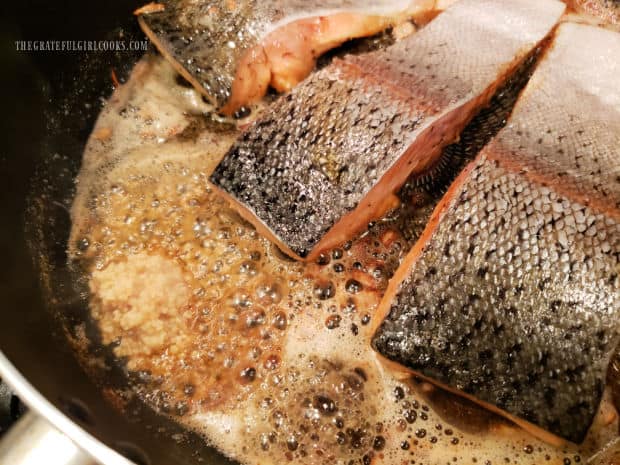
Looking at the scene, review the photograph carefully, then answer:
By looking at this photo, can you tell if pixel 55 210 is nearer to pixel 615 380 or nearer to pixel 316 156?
pixel 316 156

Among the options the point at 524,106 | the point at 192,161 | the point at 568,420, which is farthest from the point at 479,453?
the point at 192,161

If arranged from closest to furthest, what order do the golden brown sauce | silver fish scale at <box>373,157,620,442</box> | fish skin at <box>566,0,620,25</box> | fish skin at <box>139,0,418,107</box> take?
silver fish scale at <box>373,157,620,442</box> < the golden brown sauce < fish skin at <box>139,0,418,107</box> < fish skin at <box>566,0,620,25</box>

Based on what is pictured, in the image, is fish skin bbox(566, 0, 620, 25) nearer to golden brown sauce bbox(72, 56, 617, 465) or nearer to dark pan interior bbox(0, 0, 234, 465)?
golden brown sauce bbox(72, 56, 617, 465)

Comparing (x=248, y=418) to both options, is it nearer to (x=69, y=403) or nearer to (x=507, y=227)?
(x=69, y=403)

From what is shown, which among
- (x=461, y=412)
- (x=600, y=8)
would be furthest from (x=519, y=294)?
(x=600, y=8)

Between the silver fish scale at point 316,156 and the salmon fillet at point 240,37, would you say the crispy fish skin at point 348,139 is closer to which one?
the silver fish scale at point 316,156

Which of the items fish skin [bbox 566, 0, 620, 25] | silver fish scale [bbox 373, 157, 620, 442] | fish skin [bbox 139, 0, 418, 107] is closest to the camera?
silver fish scale [bbox 373, 157, 620, 442]

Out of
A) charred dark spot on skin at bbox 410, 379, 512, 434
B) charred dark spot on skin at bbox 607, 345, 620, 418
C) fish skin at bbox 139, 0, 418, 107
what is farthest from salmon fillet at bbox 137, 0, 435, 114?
charred dark spot on skin at bbox 607, 345, 620, 418
